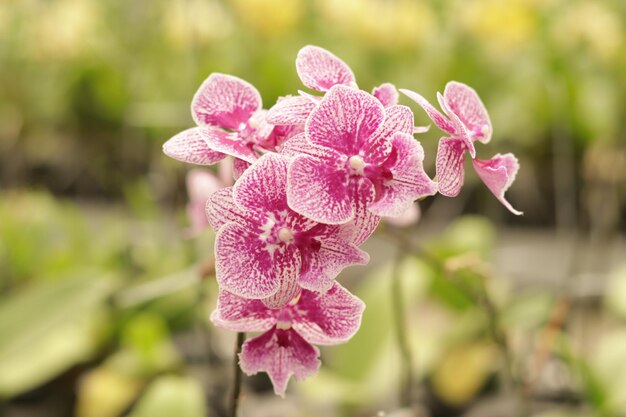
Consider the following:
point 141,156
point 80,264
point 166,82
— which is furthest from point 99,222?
point 80,264

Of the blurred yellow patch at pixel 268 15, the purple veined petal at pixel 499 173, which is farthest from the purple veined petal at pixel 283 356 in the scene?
the blurred yellow patch at pixel 268 15

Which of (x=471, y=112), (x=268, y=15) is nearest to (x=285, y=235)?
(x=471, y=112)

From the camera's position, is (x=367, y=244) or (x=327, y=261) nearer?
(x=327, y=261)

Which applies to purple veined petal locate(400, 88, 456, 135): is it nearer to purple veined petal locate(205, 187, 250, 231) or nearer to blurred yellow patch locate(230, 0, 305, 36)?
purple veined petal locate(205, 187, 250, 231)

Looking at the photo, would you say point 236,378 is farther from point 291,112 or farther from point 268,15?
point 268,15

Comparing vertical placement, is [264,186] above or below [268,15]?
below
